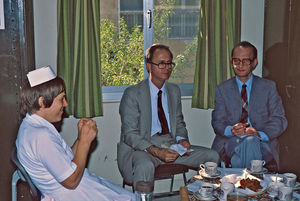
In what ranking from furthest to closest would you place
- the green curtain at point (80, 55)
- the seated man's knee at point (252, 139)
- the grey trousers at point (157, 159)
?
the green curtain at point (80, 55) → the seated man's knee at point (252, 139) → the grey trousers at point (157, 159)

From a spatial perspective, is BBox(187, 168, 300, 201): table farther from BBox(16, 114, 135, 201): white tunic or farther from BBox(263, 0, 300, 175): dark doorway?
BBox(263, 0, 300, 175): dark doorway

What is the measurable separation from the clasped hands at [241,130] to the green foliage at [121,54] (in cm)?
139

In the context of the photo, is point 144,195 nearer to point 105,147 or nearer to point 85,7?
point 105,147

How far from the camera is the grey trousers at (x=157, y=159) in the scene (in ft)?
9.37

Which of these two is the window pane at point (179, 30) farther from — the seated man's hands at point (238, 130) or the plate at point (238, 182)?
the plate at point (238, 182)

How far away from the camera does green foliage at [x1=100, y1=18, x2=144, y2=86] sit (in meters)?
3.96

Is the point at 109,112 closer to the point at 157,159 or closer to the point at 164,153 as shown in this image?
the point at 157,159

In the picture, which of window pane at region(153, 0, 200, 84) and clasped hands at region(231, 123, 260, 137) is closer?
clasped hands at region(231, 123, 260, 137)

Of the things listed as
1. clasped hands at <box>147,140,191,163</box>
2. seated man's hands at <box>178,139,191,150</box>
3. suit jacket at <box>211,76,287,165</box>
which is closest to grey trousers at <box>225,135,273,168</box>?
suit jacket at <box>211,76,287,165</box>

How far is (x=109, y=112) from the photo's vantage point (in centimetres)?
392

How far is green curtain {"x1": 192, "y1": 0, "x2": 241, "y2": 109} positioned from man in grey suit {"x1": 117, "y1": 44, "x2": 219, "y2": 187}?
0.66m

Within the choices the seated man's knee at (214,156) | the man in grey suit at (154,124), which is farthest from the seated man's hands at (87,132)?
the seated man's knee at (214,156)

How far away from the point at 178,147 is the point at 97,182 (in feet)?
3.49

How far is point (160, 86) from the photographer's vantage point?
333cm
